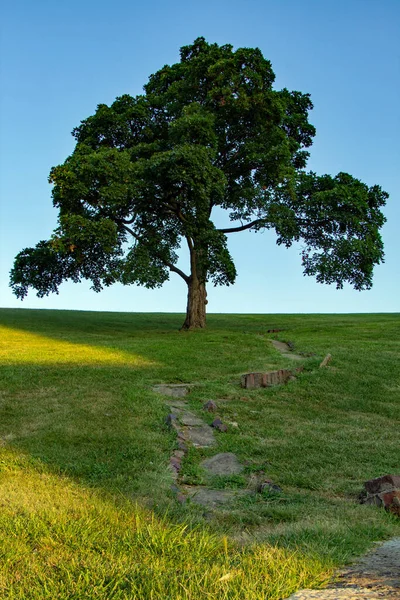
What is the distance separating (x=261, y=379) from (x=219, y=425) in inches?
182

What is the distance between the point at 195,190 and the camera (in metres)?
27.7

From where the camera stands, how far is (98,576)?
434 centimetres

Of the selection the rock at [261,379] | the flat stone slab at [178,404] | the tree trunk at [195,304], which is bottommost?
the flat stone slab at [178,404]

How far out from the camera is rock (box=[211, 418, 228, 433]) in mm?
11172

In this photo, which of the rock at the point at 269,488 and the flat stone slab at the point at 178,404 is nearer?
the rock at the point at 269,488

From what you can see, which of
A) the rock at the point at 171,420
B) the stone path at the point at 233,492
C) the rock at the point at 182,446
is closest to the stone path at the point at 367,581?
the stone path at the point at 233,492

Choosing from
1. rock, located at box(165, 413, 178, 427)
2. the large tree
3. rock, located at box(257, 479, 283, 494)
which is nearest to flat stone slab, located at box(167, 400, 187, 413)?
rock, located at box(165, 413, 178, 427)

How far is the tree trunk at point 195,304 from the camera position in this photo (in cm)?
3166

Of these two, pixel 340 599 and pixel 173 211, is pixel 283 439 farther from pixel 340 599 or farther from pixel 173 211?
pixel 173 211

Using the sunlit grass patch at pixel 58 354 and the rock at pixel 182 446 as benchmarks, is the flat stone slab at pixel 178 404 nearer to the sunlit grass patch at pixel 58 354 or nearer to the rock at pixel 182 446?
the rock at pixel 182 446

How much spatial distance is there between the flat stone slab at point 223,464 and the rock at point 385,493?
2.11 meters

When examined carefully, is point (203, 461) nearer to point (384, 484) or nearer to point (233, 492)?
Result: point (233, 492)

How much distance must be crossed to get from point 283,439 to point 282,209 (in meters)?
21.8

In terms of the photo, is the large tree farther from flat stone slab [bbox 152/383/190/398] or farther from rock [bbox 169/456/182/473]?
rock [bbox 169/456/182/473]
